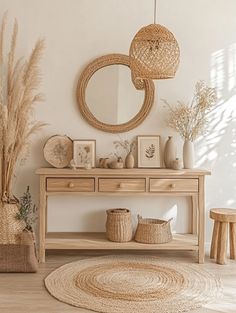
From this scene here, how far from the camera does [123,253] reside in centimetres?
502

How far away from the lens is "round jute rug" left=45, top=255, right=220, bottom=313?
3.61m

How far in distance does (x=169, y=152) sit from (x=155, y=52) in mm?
1266

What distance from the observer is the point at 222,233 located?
4672 millimetres

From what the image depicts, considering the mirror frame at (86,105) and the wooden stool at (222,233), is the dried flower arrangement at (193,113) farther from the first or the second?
the wooden stool at (222,233)

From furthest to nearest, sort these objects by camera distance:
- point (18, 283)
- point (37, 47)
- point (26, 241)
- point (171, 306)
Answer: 1. point (37, 47)
2. point (26, 241)
3. point (18, 283)
4. point (171, 306)

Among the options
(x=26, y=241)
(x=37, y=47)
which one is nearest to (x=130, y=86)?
(x=37, y=47)

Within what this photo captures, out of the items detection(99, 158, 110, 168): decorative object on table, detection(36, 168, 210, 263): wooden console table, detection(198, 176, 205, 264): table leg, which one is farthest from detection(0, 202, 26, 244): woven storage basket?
detection(198, 176, 205, 264): table leg

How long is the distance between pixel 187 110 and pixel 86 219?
56.8 inches

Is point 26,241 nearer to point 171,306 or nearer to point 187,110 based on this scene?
point 171,306

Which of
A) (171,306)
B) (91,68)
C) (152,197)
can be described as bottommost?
(171,306)

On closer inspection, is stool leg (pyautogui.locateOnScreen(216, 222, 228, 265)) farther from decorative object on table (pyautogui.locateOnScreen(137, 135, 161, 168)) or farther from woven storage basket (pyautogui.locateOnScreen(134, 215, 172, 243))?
decorative object on table (pyautogui.locateOnScreen(137, 135, 161, 168))

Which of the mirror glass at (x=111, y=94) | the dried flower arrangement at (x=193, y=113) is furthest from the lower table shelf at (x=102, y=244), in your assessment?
the mirror glass at (x=111, y=94)

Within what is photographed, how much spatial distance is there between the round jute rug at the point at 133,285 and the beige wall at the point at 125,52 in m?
0.61

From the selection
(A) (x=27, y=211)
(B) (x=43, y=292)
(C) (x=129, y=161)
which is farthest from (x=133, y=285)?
(C) (x=129, y=161)
